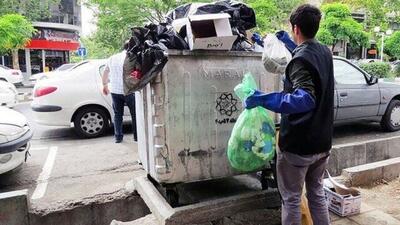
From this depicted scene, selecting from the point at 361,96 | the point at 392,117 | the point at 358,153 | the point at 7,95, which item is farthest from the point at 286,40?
the point at 7,95

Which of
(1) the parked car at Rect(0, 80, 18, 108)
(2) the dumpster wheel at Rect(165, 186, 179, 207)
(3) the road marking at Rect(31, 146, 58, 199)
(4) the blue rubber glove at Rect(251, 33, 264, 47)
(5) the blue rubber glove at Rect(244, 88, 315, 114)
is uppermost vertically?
(4) the blue rubber glove at Rect(251, 33, 264, 47)

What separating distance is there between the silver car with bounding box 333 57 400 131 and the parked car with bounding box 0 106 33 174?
493cm

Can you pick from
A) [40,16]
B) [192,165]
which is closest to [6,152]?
[192,165]

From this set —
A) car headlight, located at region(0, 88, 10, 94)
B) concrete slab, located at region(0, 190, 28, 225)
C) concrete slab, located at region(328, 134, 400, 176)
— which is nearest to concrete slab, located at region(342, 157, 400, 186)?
concrete slab, located at region(328, 134, 400, 176)

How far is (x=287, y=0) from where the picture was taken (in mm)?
22188

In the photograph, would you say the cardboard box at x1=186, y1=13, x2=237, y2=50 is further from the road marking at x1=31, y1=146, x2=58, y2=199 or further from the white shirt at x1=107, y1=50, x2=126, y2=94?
the white shirt at x1=107, y1=50, x2=126, y2=94

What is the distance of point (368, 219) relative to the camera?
3477mm

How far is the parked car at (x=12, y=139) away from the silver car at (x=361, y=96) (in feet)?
16.2

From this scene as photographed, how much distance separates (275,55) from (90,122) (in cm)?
533

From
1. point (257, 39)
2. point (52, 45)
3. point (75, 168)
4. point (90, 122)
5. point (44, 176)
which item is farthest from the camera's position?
point (52, 45)

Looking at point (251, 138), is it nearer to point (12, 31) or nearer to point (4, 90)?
point (4, 90)

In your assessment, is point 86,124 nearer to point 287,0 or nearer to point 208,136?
point 208,136

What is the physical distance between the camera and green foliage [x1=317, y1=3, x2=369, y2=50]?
62.5ft

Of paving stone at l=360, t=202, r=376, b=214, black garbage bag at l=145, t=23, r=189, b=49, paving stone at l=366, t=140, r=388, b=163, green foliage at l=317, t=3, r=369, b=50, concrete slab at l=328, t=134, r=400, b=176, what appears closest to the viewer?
black garbage bag at l=145, t=23, r=189, b=49
